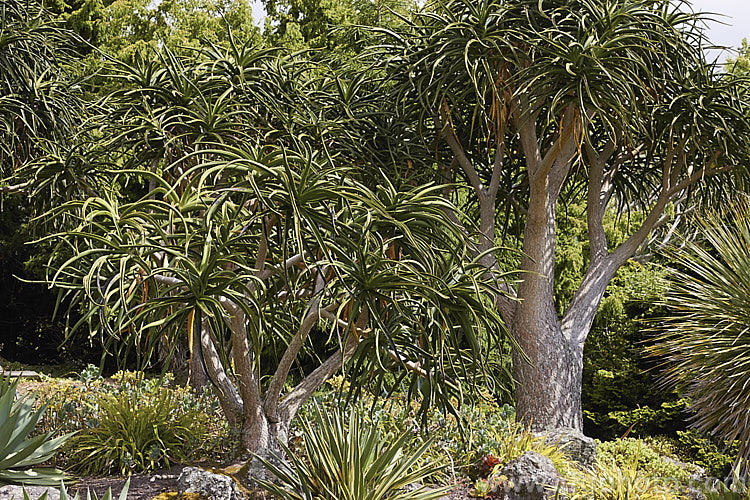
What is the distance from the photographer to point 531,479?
4484mm

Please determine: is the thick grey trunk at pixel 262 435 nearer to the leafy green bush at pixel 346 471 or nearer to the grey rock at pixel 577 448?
the leafy green bush at pixel 346 471

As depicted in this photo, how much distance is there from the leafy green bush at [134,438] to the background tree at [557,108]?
269cm

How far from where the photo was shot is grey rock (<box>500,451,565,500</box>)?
4457 mm

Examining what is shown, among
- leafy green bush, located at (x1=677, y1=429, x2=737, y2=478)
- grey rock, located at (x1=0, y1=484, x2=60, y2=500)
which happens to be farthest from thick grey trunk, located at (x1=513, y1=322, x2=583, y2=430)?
grey rock, located at (x1=0, y1=484, x2=60, y2=500)

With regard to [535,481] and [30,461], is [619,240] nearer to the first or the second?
[535,481]

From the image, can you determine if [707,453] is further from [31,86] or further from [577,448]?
[31,86]

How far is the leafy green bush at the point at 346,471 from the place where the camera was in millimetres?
3756

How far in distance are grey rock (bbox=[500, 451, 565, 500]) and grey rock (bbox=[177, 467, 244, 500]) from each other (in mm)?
1715

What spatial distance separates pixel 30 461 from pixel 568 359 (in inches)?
178

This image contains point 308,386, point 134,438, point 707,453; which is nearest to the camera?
point 308,386

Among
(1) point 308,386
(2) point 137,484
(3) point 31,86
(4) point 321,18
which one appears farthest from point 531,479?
(4) point 321,18

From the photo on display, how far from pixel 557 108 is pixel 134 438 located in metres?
3.86

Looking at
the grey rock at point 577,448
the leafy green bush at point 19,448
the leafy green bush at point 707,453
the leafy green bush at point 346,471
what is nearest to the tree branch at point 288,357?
the leafy green bush at point 346,471

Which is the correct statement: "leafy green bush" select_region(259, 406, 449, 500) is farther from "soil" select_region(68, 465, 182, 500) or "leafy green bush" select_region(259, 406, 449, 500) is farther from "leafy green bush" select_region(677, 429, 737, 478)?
"leafy green bush" select_region(677, 429, 737, 478)
